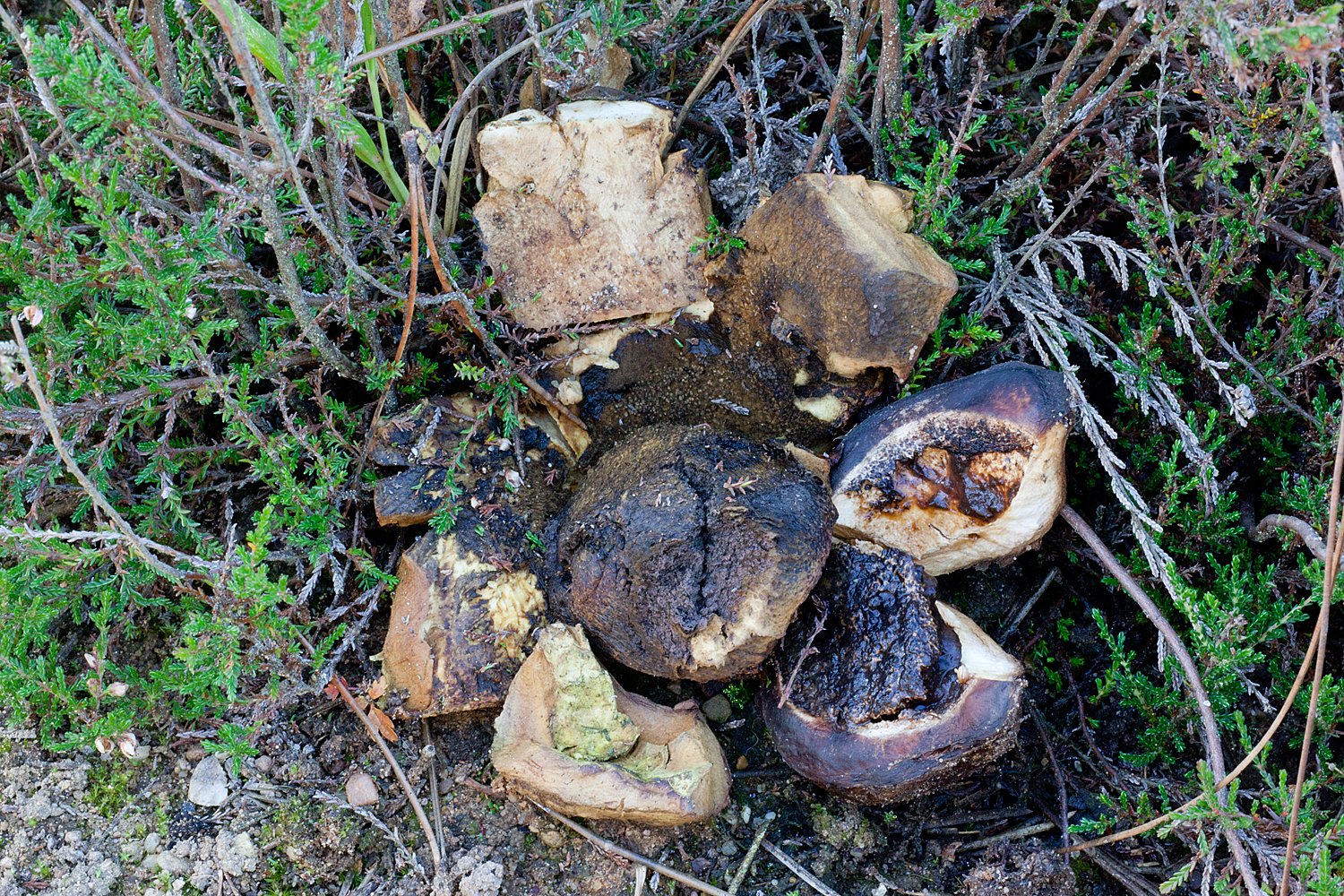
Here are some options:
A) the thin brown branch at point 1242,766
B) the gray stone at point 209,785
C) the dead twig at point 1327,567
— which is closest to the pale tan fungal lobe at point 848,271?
the dead twig at point 1327,567

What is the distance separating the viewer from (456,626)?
2.59m

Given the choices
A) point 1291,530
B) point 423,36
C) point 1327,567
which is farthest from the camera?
point 1291,530

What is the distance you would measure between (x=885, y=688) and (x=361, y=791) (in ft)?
5.03

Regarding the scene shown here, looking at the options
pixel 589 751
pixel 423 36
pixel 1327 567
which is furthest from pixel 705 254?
pixel 1327 567

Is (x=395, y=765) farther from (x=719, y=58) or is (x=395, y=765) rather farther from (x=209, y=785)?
(x=719, y=58)

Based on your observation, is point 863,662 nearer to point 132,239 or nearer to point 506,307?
point 506,307

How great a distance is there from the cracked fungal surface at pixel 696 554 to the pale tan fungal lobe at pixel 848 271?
413mm

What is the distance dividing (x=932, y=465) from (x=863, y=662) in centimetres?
60

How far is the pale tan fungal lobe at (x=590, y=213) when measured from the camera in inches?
107

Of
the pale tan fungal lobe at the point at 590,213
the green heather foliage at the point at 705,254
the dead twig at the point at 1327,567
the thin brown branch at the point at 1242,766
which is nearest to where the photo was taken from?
the dead twig at the point at 1327,567

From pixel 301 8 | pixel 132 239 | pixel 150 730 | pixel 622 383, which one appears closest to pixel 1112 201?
pixel 622 383

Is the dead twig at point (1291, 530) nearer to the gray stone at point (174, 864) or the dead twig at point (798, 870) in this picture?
the dead twig at point (798, 870)

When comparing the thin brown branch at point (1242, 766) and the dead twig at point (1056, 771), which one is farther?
the dead twig at point (1056, 771)

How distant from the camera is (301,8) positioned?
177 cm
